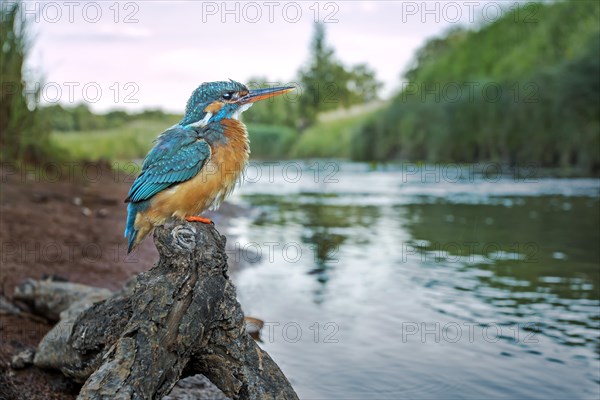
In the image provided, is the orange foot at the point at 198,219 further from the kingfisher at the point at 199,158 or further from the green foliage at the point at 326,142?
the green foliage at the point at 326,142

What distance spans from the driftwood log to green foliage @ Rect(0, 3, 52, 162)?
994cm

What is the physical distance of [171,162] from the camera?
13.6ft

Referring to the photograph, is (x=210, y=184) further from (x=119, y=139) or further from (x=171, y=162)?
(x=119, y=139)

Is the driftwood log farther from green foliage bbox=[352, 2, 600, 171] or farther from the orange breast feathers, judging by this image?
green foliage bbox=[352, 2, 600, 171]

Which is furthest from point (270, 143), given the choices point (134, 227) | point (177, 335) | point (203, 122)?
point (177, 335)

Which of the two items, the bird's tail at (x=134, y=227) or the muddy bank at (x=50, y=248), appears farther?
the muddy bank at (x=50, y=248)

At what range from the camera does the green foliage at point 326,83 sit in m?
99.0

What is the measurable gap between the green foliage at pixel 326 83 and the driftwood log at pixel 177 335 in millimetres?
90448

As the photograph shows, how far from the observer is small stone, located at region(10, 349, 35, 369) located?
5012 mm

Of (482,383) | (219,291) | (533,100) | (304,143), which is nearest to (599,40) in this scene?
(533,100)

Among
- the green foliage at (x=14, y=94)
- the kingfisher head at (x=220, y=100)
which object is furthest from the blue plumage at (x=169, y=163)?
the green foliage at (x=14, y=94)

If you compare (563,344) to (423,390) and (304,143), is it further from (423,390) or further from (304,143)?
(304,143)

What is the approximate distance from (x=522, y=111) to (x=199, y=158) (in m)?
34.7

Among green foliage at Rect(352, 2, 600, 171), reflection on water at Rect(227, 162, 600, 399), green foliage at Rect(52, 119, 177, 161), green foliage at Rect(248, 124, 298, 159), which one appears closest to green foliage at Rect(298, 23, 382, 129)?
green foliage at Rect(248, 124, 298, 159)
